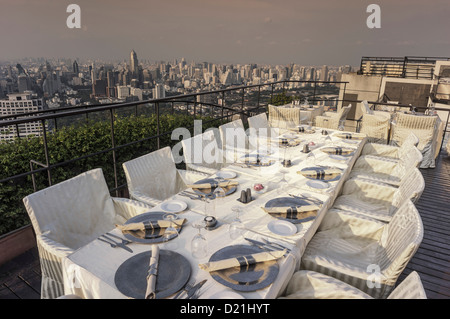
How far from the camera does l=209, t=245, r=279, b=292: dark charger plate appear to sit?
124 cm

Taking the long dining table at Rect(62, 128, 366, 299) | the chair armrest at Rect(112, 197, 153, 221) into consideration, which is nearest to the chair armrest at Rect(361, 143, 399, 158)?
the long dining table at Rect(62, 128, 366, 299)

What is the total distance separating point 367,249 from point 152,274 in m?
1.68

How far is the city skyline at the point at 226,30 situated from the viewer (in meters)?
10.3

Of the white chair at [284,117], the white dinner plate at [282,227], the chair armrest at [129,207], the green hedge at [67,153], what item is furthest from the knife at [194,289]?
the white chair at [284,117]

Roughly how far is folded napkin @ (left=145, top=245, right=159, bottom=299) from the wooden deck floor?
53.7 inches

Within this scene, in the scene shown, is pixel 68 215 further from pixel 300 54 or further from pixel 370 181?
pixel 300 54

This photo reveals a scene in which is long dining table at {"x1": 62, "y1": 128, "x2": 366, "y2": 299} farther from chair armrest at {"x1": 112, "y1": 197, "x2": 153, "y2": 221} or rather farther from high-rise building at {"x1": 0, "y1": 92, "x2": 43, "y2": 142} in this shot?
high-rise building at {"x1": 0, "y1": 92, "x2": 43, "y2": 142}

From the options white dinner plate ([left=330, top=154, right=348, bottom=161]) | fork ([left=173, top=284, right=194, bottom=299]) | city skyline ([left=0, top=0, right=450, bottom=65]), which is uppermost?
city skyline ([left=0, top=0, right=450, bottom=65])

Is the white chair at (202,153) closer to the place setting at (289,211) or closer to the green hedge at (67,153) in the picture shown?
the green hedge at (67,153)

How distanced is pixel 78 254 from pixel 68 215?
0.72 metres

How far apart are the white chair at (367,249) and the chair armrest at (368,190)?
80cm

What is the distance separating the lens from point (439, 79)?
1534 centimetres

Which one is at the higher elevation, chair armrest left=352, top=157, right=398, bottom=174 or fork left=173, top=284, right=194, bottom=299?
fork left=173, top=284, right=194, bottom=299

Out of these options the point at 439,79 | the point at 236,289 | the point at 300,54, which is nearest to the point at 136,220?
the point at 236,289
